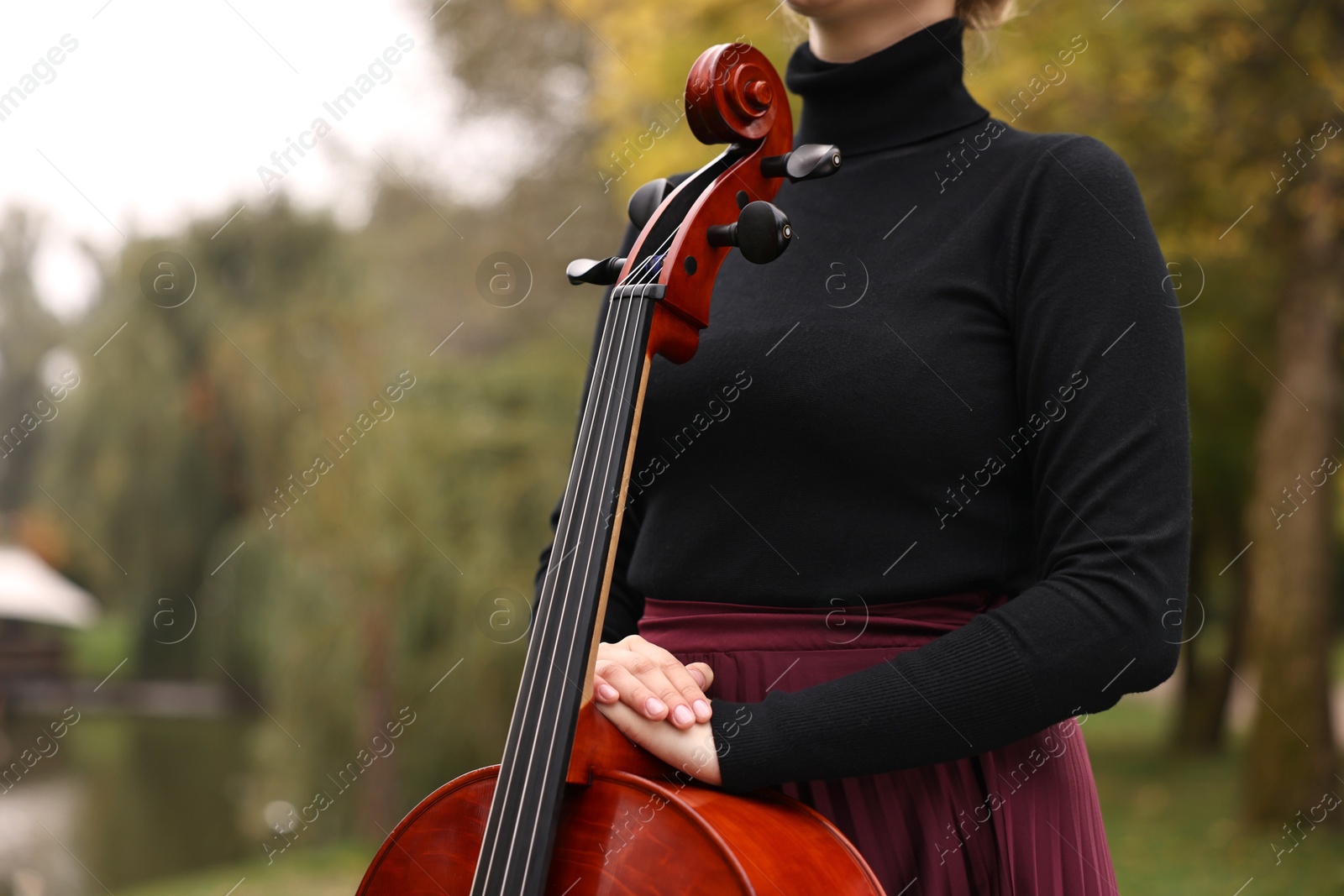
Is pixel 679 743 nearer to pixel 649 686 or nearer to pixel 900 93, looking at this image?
pixel 649 686

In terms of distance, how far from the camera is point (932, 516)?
1.27m

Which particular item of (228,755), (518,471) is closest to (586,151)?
(518,471)

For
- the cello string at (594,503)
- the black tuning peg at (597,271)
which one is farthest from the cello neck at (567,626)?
the black tuning peg at (597,271)

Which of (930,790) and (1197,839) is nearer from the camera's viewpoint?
(930,790)

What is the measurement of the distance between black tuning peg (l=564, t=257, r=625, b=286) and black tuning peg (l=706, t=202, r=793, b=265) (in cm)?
18

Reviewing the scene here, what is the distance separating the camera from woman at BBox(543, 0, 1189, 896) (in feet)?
3.74

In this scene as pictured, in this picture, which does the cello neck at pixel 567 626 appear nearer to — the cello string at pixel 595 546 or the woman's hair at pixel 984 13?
the cello string at pixel 595 546

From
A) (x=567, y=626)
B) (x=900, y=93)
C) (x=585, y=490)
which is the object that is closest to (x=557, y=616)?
(x=567, y=626)

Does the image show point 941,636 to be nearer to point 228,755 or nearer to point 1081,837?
point 1081,837

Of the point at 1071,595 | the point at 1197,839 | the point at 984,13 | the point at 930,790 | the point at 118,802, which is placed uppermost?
the point at 984,13

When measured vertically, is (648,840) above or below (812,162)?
below

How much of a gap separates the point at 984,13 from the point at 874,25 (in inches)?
9.8

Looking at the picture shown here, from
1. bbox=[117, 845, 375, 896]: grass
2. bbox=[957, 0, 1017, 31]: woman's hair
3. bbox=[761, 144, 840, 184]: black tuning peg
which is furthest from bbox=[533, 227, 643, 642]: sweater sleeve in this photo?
bbox=[117, 845, 375, 896]: grass

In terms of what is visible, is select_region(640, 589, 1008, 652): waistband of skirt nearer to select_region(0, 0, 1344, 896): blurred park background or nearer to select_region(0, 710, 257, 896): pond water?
select_region(0, 0, 1344, 896): blurred park background
